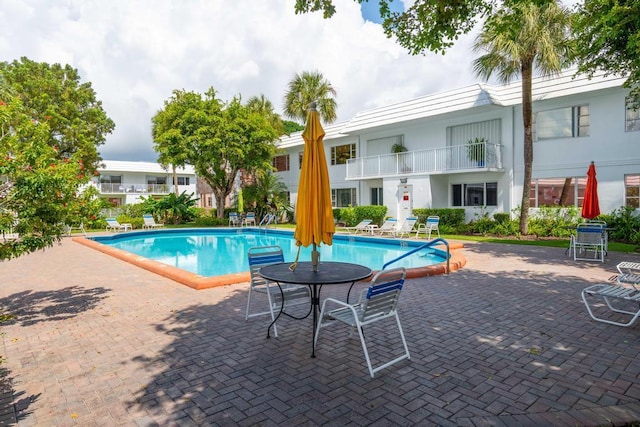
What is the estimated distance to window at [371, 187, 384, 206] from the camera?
2459 cm

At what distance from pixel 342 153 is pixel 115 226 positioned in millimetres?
15440

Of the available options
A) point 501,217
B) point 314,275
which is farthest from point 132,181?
point 314,275

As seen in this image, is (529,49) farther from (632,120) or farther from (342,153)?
(342,153)

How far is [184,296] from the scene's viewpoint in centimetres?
701

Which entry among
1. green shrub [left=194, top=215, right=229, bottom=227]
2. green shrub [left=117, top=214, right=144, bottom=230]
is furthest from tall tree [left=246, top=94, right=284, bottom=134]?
green shrub [left=117, top=214, right=144, bottom=230]

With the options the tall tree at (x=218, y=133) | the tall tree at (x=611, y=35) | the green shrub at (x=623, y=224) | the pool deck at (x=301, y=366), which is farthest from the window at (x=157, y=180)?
the tall tree at (x=611, y=35)

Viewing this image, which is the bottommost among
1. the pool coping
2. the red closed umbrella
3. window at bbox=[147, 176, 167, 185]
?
the pool coping

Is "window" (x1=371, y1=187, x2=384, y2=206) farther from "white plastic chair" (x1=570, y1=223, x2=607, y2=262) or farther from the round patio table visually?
the round patio table

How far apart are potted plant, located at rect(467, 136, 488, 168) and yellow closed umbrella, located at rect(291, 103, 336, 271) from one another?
51.0 ft

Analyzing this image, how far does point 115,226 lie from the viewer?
23.1m

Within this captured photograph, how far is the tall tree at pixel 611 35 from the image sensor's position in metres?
8.50

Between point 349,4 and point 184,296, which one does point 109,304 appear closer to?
point 184,296

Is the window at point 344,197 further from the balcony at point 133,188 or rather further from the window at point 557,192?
the balcony at point 133,188

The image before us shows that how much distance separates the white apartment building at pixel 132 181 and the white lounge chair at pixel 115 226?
75.8 ft
